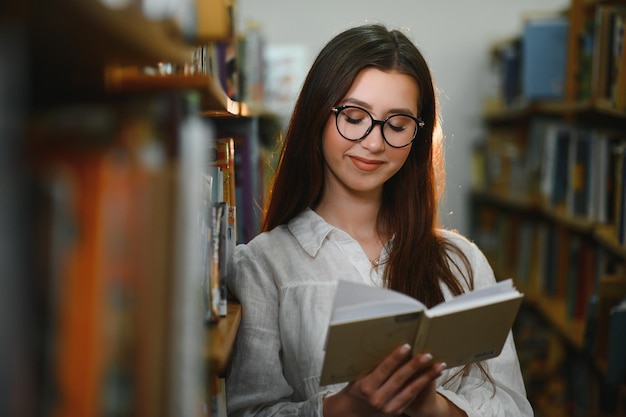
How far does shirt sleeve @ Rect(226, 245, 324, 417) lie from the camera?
55.2 inches

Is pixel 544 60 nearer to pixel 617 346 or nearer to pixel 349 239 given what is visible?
pixel 617 346

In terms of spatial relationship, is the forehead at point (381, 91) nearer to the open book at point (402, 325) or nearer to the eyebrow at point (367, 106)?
the eyebrow at point (367, 106)

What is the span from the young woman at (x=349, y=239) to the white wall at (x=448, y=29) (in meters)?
3.72

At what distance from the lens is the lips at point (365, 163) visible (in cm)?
148

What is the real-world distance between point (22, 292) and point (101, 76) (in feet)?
0.87

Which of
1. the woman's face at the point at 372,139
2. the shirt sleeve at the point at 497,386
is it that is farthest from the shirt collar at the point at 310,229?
the shirt sleeve at the point at 497,386

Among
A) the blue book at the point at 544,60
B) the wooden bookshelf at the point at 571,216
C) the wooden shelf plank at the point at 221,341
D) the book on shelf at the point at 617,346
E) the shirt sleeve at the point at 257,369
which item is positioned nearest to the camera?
the wooden shelf plank at the point at 221,341

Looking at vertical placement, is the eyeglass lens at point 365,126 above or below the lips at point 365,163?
above

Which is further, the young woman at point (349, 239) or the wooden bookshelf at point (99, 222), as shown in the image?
the young woman at point (349, 239)

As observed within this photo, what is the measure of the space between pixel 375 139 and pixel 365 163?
0.06 m

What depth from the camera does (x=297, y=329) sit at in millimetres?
1466

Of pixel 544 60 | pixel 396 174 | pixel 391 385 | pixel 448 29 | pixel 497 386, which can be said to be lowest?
pixel 497 386

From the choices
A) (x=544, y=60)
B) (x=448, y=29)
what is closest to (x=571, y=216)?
(x=544, y=60)

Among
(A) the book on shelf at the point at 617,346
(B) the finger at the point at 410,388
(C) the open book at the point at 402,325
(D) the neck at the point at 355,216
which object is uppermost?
(D) the neck at the point at 355,216
